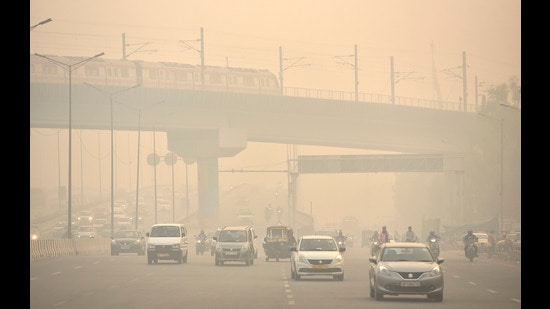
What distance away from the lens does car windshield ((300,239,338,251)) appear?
48.9m

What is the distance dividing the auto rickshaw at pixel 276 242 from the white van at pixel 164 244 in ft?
24.9

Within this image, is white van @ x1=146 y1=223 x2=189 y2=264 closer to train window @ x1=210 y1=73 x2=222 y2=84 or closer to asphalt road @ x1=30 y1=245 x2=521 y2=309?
asphalt road @ x1=30 y1=245 x2=521 y2=309

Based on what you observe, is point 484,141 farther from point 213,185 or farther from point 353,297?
point 353,297

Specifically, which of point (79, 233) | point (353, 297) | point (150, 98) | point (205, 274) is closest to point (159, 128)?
point (150, 98)

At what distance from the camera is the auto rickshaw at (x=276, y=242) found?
72.4 m

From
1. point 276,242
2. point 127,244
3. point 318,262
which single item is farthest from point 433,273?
point 127,244

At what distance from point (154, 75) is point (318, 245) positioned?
72.3m

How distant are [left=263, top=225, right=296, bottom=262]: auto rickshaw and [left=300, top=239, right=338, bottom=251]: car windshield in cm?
2265

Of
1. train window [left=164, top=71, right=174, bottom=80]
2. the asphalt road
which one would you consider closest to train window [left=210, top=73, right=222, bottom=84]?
train window [left=164, top=71, right=174, bottom=80]

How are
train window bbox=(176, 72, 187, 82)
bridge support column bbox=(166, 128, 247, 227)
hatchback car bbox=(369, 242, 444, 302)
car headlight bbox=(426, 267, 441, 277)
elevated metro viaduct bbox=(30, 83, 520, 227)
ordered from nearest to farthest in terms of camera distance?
1. hatchback car bbox=(369, 242, 444, 302)
2. car headlight bbox=(426, 267, 441, 277)
3. elevated metro viaduct bbox=(30, 83, 520, 227)
4. bridge support column bbox=(166, 128, 247, 227)
5. train window bbox=(176, 72, 187, 82)

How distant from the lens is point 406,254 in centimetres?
3691

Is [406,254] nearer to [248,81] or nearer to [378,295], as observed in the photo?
[378,295]

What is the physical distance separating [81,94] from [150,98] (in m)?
7.78

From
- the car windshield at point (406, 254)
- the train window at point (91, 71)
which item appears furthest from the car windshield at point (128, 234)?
the car windshield at point (406, 254)
